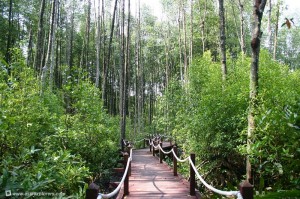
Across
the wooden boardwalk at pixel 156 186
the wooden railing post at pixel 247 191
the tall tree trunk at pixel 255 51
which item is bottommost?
the wooden boardwalk at pixel 156 186

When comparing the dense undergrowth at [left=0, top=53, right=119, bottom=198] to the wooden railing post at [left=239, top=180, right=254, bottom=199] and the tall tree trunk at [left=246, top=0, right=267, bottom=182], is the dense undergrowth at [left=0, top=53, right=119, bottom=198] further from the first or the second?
the tall tree trunk at [left=246, top=0, right=267, bottom=182]

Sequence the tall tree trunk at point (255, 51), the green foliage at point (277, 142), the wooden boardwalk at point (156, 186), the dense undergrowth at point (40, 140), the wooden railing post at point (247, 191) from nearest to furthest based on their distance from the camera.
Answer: the wooden railing post at point (247, 191), the dense undergrowth at point (40, 140), the green foliage at point (277, 142), the tall tree trunk at point (255, 51), the wooden boardwalk at point (156, 186)

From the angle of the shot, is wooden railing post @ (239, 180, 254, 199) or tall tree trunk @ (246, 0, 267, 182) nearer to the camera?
wooden railing post @ (239, 180, 254, 199)

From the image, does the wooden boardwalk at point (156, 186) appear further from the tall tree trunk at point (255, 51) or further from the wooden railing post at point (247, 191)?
the wooden railing post at point (247, 191)

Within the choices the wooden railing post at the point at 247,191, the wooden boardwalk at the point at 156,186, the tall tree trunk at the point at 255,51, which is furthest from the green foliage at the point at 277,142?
the wooden boardwalk at the point at 156,186

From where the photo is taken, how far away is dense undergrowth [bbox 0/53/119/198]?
3.52 m

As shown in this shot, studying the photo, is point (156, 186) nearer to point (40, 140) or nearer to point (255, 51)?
point (40, 140)

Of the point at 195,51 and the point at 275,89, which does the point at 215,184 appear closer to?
the point at 275,89

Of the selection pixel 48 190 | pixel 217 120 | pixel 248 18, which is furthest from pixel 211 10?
pixel 48 190

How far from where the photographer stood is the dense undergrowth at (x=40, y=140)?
11.6 ft

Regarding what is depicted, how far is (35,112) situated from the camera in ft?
17.9

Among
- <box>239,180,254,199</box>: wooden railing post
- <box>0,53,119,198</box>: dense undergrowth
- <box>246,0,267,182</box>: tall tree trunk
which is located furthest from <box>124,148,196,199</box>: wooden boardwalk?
<box>239,180,254,199</box>: wooden railing post

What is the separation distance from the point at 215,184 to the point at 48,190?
5.11 m

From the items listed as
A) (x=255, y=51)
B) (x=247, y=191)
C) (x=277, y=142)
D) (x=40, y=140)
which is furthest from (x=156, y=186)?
(x=247, y=191)
